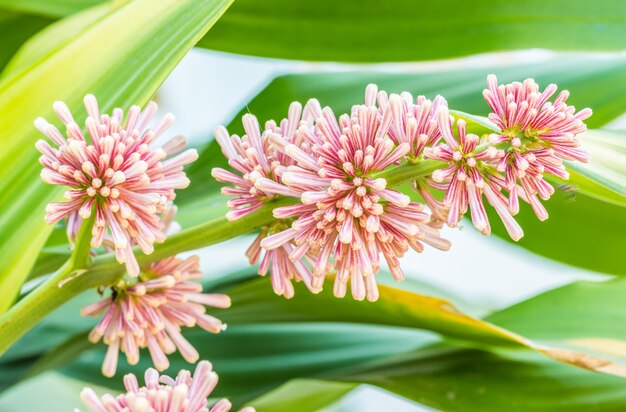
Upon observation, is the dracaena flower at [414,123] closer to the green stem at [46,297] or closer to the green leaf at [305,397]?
the green stem at [46,297]

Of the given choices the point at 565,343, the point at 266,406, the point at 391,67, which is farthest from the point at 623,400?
the point at 391,67

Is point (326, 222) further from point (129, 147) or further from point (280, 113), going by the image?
point (280, 113)

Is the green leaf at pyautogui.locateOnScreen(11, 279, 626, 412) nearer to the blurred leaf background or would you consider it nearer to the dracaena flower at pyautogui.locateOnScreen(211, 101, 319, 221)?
the blurred leaf background

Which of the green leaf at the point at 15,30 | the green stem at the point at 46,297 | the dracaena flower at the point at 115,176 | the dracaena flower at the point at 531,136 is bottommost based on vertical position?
the green stem at the point at 46,297

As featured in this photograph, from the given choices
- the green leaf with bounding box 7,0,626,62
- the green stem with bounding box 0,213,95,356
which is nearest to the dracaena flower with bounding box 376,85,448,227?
the green stem with bounding box 0,213,95,356

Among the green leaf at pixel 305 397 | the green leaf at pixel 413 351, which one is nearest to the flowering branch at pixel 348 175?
the green leaf at pixel 413 351

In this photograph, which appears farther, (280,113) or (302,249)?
(280,113)
